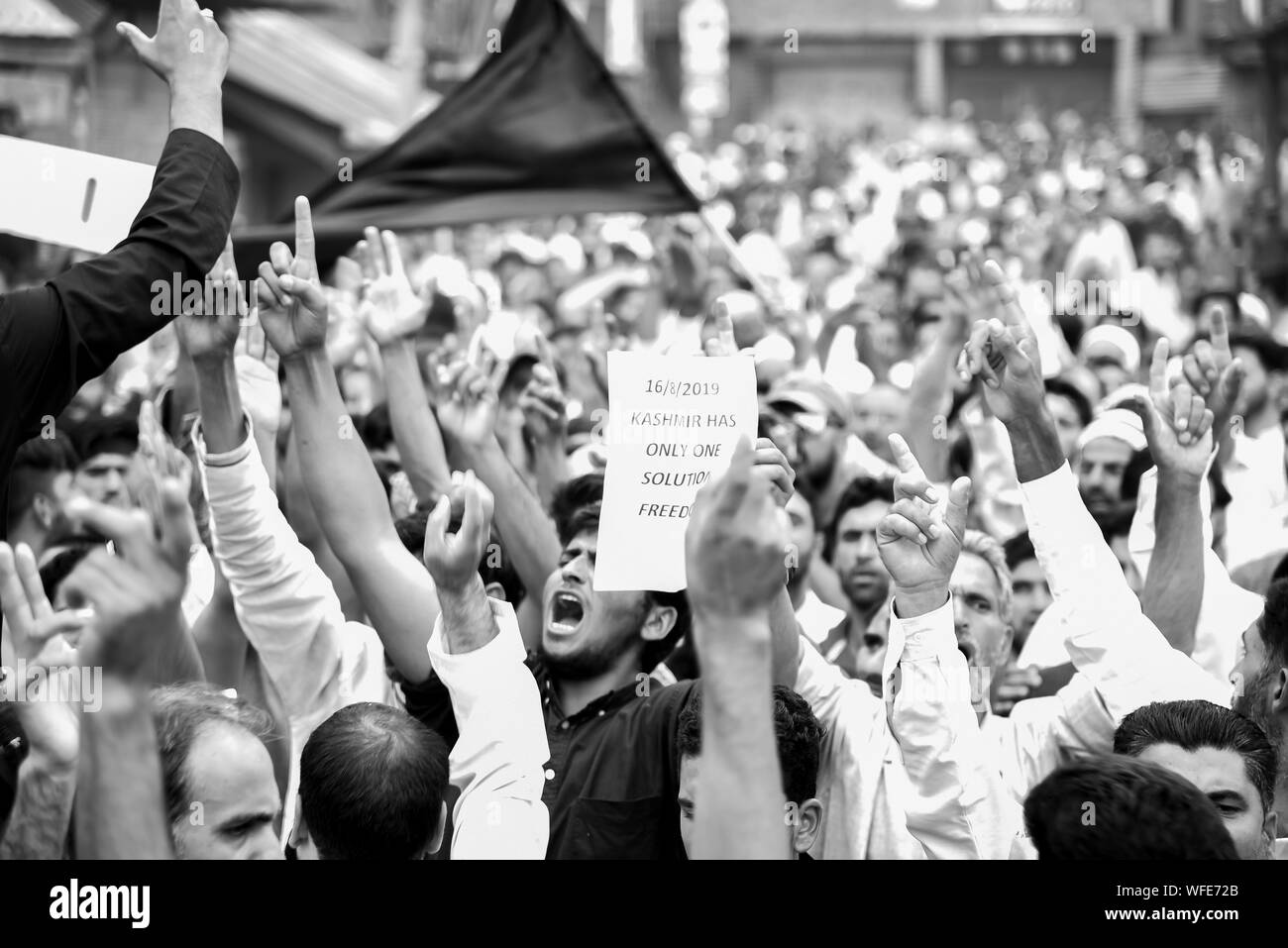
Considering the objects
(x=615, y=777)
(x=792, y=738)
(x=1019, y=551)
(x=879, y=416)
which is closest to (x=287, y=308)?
(x=615, y=777)

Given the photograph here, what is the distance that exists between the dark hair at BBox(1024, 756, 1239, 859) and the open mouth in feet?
5.03

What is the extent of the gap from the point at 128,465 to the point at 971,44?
161ft

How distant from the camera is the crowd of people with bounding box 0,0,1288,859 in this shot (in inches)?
90.0

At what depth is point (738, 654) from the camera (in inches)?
85.2

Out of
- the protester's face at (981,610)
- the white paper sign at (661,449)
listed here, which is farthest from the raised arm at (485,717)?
the protester's face at (981,610)

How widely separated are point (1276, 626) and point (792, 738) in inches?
44.0

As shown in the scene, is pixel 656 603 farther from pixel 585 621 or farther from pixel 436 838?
pixel 436 838

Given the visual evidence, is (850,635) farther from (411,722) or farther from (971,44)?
(971,44)

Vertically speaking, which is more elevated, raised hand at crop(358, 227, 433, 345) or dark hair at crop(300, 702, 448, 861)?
raised hand at crop(358, 227, 433, 345)

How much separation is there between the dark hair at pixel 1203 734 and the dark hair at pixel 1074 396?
12.8ft

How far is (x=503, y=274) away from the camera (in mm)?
14016

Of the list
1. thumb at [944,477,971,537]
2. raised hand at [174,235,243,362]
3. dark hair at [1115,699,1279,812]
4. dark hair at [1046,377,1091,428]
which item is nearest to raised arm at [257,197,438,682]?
raised hand at [174,235,243,362]

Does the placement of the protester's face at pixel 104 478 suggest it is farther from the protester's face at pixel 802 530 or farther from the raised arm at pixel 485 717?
the raised arm at pixel 485 717

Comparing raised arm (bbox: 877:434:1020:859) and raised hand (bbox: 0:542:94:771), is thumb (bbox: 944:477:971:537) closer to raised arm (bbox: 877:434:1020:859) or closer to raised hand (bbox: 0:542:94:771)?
raised arm (bbox: 877:434:1020:859)
